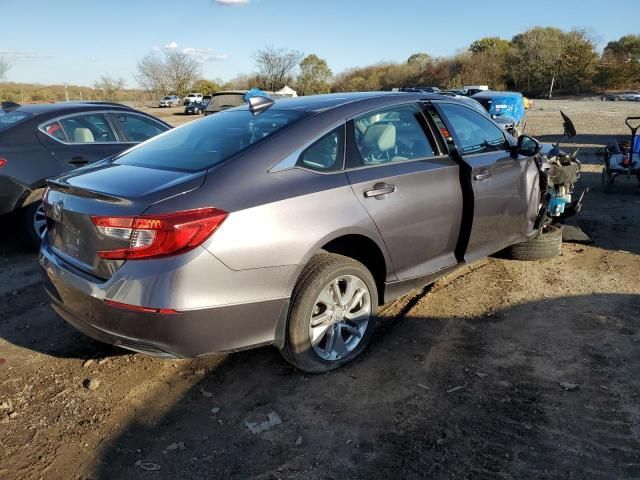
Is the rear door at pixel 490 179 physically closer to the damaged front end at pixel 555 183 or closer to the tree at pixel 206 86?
the damaged front end at pixel 555 183

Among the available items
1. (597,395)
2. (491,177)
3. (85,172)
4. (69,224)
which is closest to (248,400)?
(69,224)

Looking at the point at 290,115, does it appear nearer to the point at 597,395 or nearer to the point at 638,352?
the point at 597,395

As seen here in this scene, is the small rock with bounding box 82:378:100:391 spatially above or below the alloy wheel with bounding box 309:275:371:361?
below

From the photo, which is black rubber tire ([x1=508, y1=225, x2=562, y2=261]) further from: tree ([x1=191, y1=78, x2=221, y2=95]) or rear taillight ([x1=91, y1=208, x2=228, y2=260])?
tree ([x1=191, y1=78, x2=221, y2=95])

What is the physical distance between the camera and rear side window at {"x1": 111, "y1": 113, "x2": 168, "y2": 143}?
645cm

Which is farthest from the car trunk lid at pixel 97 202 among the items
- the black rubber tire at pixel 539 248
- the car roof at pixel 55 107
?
the black rubber tire at pixel 539 248

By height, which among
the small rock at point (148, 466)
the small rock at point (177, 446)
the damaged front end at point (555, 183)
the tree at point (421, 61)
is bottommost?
the small rock at point (148, 466)

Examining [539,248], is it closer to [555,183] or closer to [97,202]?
[555,183]

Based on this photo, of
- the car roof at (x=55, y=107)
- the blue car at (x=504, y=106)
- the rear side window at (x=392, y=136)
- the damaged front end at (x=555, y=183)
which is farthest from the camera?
the blue car at (x=504, y=106)

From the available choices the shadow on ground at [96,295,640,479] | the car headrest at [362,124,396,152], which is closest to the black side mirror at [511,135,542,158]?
the car headrest at [362,124,396,152]

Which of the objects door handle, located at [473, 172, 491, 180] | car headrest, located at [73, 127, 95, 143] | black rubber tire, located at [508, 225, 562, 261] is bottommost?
black rubber tire, located at [508, 225, 562, 261]

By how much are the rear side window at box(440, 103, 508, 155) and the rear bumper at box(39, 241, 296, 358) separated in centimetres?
217

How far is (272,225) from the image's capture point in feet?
8.95

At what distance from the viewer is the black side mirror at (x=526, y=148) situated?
14.8 ft
